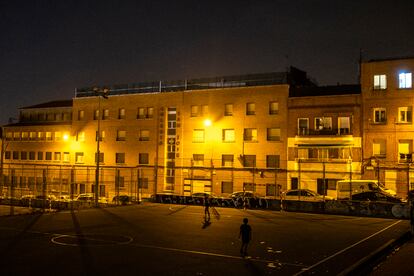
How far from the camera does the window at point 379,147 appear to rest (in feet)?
155

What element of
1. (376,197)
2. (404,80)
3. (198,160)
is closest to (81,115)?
(198,160)

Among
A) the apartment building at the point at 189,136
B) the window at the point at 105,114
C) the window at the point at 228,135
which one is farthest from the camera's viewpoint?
the window at the point at 105,114

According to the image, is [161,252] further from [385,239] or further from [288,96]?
[288,96]

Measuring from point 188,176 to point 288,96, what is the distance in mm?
14582

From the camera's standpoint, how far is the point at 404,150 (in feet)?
152

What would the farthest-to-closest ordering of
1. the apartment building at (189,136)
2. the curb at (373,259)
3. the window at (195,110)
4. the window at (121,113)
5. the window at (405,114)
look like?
the window at (121,113)
the window at (195,110)
the apartment building at (189,136)
the window at (405,114)
the curb at (373,259)

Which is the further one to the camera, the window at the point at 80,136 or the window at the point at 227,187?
the window at the point at 80,136

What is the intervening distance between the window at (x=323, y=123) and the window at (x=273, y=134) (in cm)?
445

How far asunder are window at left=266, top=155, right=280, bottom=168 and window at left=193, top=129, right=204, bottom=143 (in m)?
8.38

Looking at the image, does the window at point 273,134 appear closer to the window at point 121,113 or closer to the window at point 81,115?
the window at point 121,113

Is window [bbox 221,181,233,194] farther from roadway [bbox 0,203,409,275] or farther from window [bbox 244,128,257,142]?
roadway [bbox 0,203,409,275]

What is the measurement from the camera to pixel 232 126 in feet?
182

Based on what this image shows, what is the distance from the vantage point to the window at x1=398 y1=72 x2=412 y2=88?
1850 inches

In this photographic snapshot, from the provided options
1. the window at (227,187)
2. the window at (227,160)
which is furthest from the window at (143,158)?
the window at (227,187)
